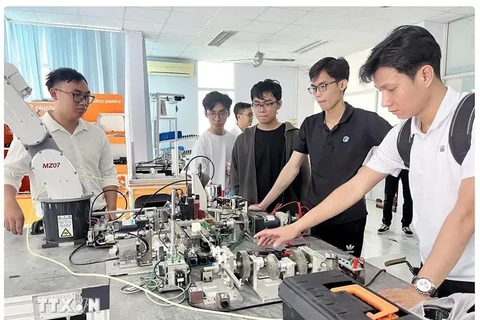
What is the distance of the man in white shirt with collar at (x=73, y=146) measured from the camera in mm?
1577

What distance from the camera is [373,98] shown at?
5797 mm

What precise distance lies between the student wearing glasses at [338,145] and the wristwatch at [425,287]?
0.71 m

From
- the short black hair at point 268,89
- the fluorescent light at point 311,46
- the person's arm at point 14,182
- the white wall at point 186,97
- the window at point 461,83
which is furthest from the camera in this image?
the white wall at point 186,97

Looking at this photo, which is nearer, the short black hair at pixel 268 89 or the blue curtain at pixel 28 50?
the short black hair at pixel 268 89

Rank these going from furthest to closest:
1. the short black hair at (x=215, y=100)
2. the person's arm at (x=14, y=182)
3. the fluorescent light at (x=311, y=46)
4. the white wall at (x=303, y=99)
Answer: the white wall at (x=303, y=99)
the fluorescent light at (x=311, y=46)
the short black hair at (x=215, y=100)
the person's arm at (x=14, y=182)

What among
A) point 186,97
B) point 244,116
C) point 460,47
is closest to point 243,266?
point 244,116

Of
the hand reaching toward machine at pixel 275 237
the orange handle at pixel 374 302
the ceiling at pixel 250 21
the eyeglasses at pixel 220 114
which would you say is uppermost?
the ceiling at pixel 250 21

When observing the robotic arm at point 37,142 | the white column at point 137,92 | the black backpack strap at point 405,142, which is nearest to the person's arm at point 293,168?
the black backpack strap at point 405,142

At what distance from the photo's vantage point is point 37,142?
51.9 inches

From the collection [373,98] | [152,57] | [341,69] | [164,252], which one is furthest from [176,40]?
[164,252]

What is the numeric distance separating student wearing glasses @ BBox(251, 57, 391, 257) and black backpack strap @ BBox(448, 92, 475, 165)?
65cm

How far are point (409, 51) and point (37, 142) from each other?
55.7 inches

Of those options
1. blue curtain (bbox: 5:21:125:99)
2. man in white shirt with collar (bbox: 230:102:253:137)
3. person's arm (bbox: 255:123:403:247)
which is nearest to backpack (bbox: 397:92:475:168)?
person's arm (bbox: 255:123:403:247)

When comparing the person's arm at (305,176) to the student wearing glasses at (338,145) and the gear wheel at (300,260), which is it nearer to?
the student wearing glasses at (338,145)
